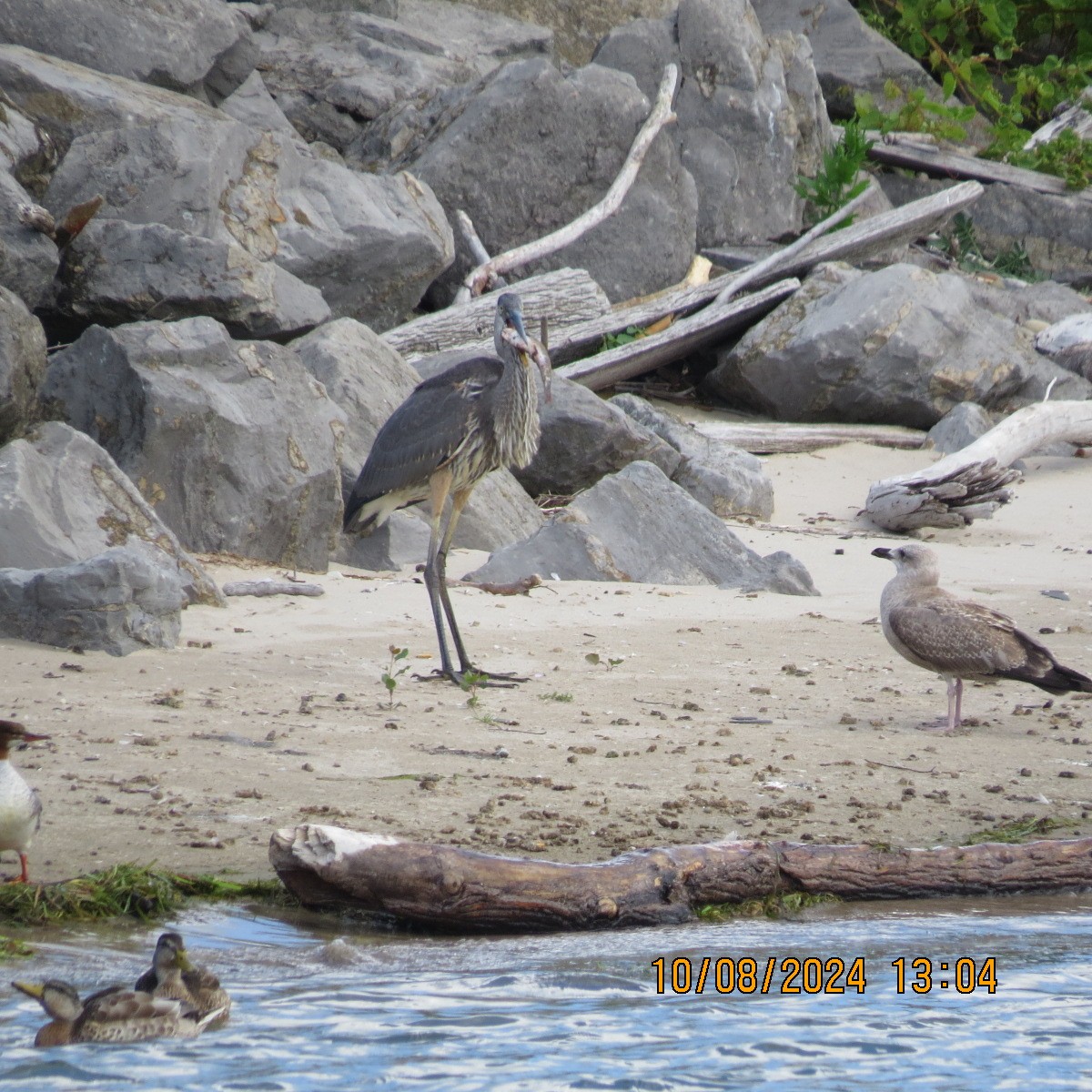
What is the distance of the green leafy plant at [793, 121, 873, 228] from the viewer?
15.9m

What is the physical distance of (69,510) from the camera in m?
7.57

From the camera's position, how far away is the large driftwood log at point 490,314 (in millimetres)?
12680

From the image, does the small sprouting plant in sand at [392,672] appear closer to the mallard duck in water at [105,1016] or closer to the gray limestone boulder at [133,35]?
the mallard duck in water at [105,1016]

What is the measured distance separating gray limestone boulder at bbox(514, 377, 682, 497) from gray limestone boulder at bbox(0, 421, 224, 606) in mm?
3823

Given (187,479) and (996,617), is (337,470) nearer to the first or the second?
(187,479)

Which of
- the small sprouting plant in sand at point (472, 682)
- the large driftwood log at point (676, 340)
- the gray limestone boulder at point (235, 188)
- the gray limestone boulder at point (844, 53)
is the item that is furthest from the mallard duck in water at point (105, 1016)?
the gray limestone boulder at point (844, 53)

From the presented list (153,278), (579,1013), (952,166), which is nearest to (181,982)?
A: (579,1013)

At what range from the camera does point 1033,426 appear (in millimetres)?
12102

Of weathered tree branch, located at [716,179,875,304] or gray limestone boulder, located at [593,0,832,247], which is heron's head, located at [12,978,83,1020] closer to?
weathered tree branch, located at [716,179,875,304]

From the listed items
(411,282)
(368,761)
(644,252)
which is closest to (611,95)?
(644,252)

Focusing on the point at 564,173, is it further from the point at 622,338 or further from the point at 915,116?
Result: the point at 915,116

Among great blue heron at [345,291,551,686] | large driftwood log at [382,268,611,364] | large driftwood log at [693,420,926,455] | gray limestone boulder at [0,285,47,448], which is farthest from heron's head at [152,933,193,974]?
large driftwood log at [693,420,926,455]

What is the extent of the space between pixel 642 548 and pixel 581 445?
2.17 metres
